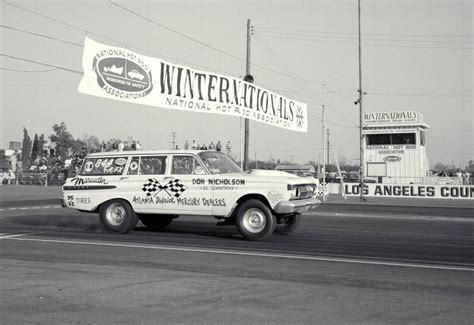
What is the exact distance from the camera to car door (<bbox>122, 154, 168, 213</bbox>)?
36.5ft

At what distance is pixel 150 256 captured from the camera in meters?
8.45

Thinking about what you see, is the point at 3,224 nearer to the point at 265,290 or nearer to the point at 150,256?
the point at 150,256

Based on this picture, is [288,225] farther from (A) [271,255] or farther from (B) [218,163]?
(A) [271,255]

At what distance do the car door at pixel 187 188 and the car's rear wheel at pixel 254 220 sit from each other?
752 mm

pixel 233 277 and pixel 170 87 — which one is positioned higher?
pixel 170 87

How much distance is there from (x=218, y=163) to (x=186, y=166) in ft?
2.25

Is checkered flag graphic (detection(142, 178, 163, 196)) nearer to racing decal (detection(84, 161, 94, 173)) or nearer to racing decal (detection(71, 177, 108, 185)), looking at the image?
racing decal (detection(71, 177, 108, 185))

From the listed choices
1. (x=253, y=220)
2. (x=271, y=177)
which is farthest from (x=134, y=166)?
(x=271, y=177)

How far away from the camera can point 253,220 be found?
406 inches

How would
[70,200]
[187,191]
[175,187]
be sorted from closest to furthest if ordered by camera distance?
[187,191]
[175,187]
[70,200]

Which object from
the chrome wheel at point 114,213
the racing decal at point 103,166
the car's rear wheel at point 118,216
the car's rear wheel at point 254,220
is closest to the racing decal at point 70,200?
the racing decal at point 103,166

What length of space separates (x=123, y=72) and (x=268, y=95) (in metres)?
7.56

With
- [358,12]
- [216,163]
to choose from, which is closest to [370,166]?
[358,12]

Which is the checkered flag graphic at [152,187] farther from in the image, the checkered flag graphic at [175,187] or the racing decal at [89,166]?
the racing decal at [89,166]
